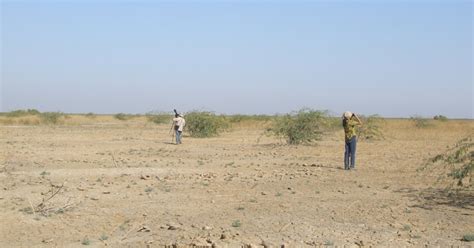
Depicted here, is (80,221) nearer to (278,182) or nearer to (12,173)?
(278,182)

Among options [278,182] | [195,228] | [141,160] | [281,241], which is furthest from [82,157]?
[281,241]

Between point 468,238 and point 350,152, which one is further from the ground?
point 350,152

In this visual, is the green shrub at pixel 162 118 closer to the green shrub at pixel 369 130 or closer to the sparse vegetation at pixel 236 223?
the green shrub at pixel 369 130

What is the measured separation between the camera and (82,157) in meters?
21.1

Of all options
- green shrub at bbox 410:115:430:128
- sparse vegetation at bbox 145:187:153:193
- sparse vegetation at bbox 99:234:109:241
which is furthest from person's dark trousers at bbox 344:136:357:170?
green shrub at bbox 410:115:430:128

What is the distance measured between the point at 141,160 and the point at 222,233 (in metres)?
11.7

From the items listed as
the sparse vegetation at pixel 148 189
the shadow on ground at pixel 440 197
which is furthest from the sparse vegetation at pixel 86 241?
the shadow on ground at pixel 440 197

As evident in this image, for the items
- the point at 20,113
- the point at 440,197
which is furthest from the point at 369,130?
the point at 20,113

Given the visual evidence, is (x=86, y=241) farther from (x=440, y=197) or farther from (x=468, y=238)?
(x=440, y=197)

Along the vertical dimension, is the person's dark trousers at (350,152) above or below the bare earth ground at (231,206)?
above

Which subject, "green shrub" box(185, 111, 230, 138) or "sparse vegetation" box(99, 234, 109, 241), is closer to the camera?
"sparse vegetation" box(99, 234, 109, 241)

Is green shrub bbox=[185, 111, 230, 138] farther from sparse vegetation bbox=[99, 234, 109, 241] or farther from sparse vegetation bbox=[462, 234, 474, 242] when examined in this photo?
sparse vegetation bbox=[462, 234, 474, 242]

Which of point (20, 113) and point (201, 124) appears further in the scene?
point (20, 113)

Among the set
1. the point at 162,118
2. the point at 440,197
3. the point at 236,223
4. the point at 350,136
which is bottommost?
the point at 236,223
